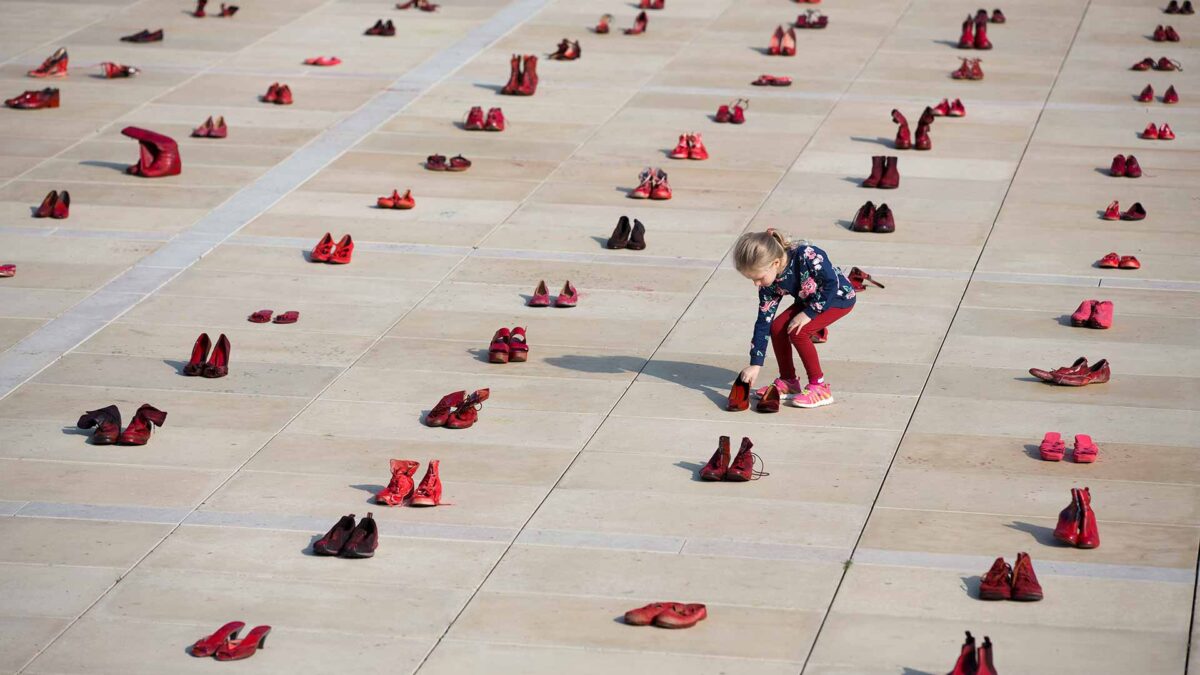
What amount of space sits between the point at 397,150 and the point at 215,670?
11.5 meters

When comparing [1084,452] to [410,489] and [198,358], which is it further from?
[198,358]

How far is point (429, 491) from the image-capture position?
11352mm

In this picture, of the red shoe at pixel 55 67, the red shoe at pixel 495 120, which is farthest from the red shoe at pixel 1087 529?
the red shoe at pixel 55 67

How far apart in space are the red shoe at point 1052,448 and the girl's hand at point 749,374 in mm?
2108

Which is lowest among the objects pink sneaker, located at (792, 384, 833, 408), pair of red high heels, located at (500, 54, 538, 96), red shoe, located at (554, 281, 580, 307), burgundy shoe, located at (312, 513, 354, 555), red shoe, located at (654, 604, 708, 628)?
burgundy shoe, located at (312, 513, 354, 555)

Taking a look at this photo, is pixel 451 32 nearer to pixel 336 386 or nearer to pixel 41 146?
pixel 41 146

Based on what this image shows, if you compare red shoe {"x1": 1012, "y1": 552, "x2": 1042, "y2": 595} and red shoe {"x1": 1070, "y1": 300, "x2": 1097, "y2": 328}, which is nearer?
red shoe {"x1": 1012, "y1": 552, "x2": 1042, "y2": 595}

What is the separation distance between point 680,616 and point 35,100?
49.6 feet

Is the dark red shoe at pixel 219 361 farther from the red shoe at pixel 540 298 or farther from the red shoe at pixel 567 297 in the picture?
the red shoe at pixel 567 297

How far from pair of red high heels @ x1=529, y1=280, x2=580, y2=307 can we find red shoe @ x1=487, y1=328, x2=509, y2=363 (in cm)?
129

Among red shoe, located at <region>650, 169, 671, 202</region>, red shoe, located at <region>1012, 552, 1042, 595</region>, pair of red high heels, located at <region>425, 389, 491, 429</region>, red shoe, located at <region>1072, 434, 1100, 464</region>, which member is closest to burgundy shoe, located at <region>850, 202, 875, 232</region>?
red shoe, located at <region>650, 169, 671, 202</region>

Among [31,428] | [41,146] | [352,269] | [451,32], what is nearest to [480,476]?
[31,428]

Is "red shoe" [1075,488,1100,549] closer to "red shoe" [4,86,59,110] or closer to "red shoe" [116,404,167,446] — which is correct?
"red shoe" [116,404,167,446]

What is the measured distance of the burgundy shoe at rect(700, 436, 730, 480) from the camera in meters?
11.6
